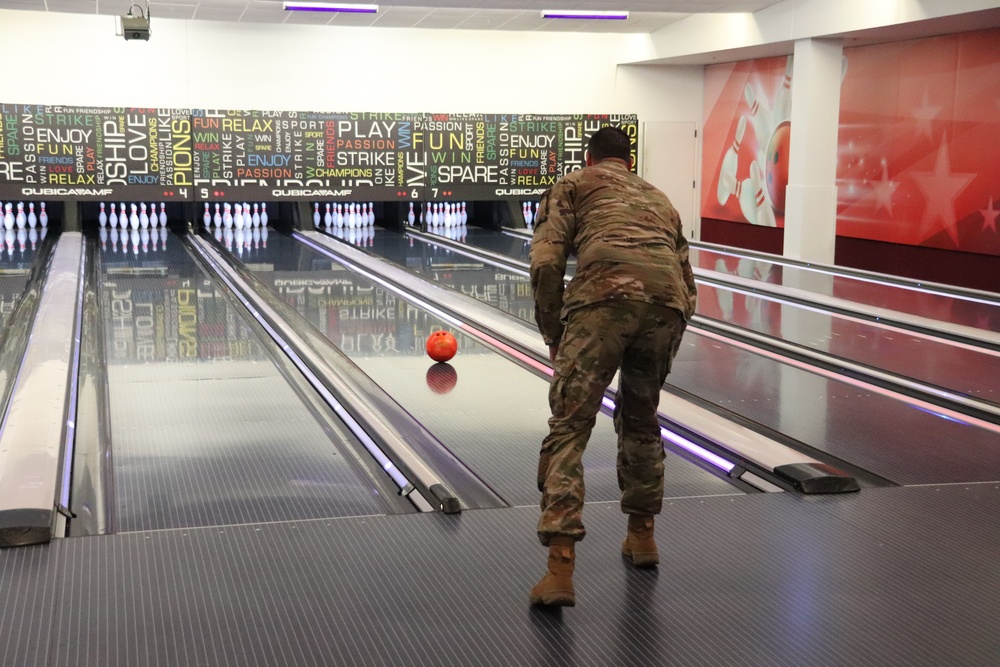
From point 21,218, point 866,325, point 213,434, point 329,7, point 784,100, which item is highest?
point 329,7

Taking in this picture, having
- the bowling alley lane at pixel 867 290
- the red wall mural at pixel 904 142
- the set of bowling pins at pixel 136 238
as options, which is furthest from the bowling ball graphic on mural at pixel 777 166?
the set of bowling pins at pixel 136 238

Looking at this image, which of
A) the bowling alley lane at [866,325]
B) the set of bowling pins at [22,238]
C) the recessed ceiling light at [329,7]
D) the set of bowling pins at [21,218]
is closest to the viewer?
the bowling alley lane at [866,325]

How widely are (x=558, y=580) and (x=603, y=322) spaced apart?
0.59 m

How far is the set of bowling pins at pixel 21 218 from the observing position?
432 inches

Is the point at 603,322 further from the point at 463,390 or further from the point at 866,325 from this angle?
the point at 866,325

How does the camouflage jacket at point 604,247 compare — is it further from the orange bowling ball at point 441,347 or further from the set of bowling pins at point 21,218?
the set of bowling pins at point 21,218

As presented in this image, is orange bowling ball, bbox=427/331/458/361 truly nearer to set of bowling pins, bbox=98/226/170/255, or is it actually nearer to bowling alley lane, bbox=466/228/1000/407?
bowling alley lane, bbox=466/228/1000/407

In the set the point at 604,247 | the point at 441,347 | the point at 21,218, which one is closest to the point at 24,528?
the point at 604,247

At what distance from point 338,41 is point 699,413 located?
889cm

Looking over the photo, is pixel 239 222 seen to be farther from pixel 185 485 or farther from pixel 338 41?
pixel 185 485

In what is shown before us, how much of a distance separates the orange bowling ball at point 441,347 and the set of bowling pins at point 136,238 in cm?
518

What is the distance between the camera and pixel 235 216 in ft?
38.9

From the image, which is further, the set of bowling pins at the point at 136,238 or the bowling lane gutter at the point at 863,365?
the set of bowling pins at the point at 136,238

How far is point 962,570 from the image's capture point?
272 cm
